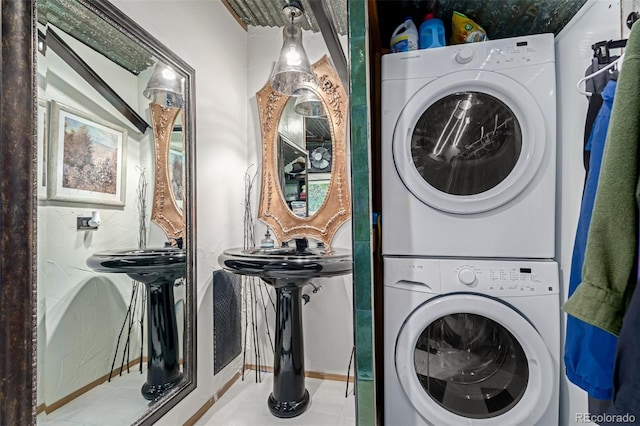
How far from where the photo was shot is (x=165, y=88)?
127cm

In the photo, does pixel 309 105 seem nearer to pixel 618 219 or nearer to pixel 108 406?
pixel 618 219

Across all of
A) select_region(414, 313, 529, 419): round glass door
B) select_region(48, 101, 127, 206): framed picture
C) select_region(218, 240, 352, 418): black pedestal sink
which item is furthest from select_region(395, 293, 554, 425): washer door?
select_region(48, 101, 127, 206): framed picture

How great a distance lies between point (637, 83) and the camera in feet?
1.99

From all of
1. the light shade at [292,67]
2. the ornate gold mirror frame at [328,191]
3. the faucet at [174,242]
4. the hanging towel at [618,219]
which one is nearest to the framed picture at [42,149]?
the faucet at [174,242]

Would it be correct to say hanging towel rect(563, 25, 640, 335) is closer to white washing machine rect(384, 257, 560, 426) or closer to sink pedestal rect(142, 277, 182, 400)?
white washing machine rect(384, 257, 560, 426)

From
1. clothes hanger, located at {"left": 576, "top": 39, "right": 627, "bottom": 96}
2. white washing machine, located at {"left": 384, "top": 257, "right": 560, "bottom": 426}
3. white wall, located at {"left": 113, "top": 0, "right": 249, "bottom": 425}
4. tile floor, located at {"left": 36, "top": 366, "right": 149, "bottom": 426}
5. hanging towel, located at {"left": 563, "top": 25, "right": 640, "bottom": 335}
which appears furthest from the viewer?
white wall, located at {"left": 113, "top": 0, "right": 249, "bottom": 425}

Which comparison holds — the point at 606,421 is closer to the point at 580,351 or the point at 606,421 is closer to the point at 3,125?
the point at 580,351

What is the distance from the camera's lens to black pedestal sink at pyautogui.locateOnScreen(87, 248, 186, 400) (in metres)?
1.17

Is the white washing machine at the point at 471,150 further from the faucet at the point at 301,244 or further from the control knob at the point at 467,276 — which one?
the faucet at the point at 301,244

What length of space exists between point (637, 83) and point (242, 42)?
5.03 feet

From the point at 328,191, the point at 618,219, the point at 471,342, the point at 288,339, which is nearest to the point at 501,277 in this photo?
the point at 471,342

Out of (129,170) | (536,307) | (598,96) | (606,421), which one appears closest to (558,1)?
(598,96)

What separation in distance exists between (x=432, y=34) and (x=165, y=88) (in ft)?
4.19

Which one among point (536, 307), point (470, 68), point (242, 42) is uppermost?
point (242, 42)
